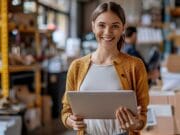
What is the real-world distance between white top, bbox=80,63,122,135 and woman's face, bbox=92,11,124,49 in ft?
0.35

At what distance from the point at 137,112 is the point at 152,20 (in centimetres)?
652

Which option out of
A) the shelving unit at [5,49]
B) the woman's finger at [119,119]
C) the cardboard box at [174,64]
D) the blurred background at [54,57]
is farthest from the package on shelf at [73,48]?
the woman's finger at [119,119]

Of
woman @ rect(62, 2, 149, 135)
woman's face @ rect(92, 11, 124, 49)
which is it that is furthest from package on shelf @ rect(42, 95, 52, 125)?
woman's face @ rect(92, 11, 124, 49)

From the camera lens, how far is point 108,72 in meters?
1.54

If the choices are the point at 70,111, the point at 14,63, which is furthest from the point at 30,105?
the point at 70,111

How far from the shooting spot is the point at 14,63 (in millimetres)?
4289

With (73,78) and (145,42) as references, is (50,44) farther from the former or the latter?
(73,78)

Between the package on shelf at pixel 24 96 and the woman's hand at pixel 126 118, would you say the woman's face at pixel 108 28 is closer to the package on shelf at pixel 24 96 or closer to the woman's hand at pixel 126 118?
Result: the woman's hand at pixel 126 118

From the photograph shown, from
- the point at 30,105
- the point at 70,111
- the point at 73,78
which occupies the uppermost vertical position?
the point at 73,78

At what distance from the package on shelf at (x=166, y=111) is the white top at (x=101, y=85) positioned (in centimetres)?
90

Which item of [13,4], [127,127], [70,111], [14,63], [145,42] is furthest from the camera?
[145,42]

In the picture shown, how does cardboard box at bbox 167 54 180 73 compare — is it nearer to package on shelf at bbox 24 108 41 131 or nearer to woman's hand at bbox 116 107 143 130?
package on shelf at bbox 24 108 41 131

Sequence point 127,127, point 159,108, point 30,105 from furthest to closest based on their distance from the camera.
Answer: point 30,105 → point 159,108 → point 127,127

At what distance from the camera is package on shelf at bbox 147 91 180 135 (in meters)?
2.42
